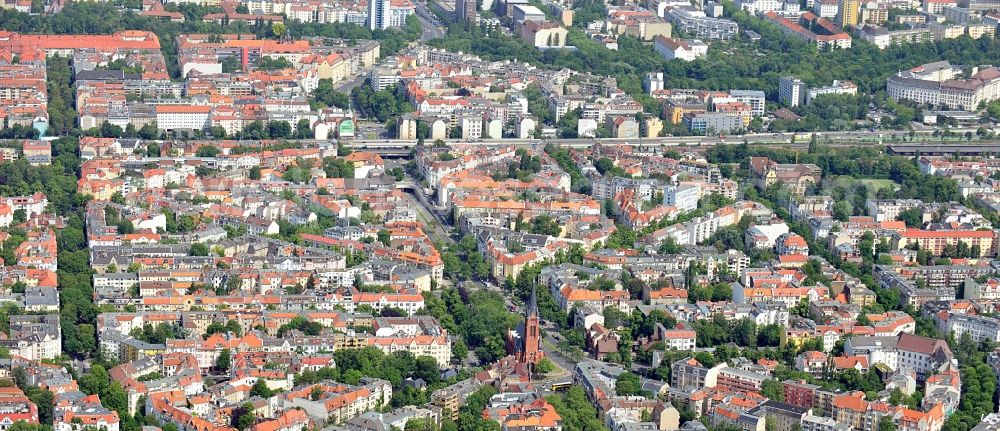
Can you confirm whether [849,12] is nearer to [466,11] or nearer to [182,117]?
[466,11]

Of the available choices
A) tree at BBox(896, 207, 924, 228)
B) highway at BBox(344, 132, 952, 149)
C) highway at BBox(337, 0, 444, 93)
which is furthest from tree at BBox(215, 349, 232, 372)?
highway at BBox(337, 0, 444, 93)

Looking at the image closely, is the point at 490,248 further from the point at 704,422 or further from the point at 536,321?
the point at 704,422

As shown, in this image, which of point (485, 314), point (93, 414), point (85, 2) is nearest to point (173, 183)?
point (485, 314)

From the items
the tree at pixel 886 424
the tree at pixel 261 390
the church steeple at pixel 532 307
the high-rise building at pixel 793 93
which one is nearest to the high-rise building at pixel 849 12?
the high-rise building at pixel 793 93

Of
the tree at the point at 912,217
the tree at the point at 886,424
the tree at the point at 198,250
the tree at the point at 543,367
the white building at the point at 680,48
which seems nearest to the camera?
the tree at the point at 886,424

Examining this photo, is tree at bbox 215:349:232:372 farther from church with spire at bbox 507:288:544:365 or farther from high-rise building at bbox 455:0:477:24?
high-rise building at bbox 455:0:477:24

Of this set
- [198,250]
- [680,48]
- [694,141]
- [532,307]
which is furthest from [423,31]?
[532,307]

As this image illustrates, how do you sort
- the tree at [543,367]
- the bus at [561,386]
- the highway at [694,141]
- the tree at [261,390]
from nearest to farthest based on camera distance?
the tree at [261,390], the bus at [561,386], the tree at [543,367], the highway at [694,141]

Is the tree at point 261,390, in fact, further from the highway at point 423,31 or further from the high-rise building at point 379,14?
the high-rise building at point 379,14

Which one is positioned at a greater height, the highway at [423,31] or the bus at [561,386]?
the highway at [423,31]
